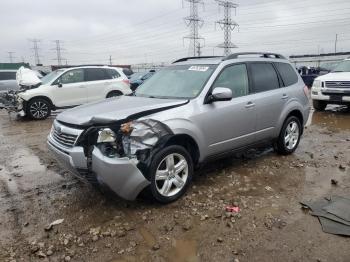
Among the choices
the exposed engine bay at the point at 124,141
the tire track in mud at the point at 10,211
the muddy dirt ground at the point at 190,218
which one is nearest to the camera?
the muddy dirt ground at the point at 190,218

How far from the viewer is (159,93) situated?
5.22 meters

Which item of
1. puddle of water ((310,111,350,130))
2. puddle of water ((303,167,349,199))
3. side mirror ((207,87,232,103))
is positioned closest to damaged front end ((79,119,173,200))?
side mirror ((207,87,232,103))

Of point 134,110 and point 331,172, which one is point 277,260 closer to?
point 134,110

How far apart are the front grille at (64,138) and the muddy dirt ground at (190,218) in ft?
2.57

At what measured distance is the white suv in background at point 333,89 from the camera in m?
→ 11.2

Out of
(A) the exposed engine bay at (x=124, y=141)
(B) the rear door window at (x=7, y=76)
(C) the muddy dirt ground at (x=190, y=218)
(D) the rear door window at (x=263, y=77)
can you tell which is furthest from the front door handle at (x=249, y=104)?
(B) the rear door window at (x=7, y=76)

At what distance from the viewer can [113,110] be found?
430 cm

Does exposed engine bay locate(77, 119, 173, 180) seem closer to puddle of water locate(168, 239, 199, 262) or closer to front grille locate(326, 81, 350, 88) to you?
puddle of water locate(168, 239, 199, 262)

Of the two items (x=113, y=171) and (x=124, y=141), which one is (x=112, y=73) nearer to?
(x=124, y=141)

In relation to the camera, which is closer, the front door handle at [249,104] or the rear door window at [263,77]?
the front door handle at [249,104]

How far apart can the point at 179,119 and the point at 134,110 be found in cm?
57

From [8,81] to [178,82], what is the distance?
13962 mm

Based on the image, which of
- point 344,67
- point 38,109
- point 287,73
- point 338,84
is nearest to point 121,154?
point 287,73

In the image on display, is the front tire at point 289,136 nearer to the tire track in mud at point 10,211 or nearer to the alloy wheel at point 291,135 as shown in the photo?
the alloy wheel at point 291,135
